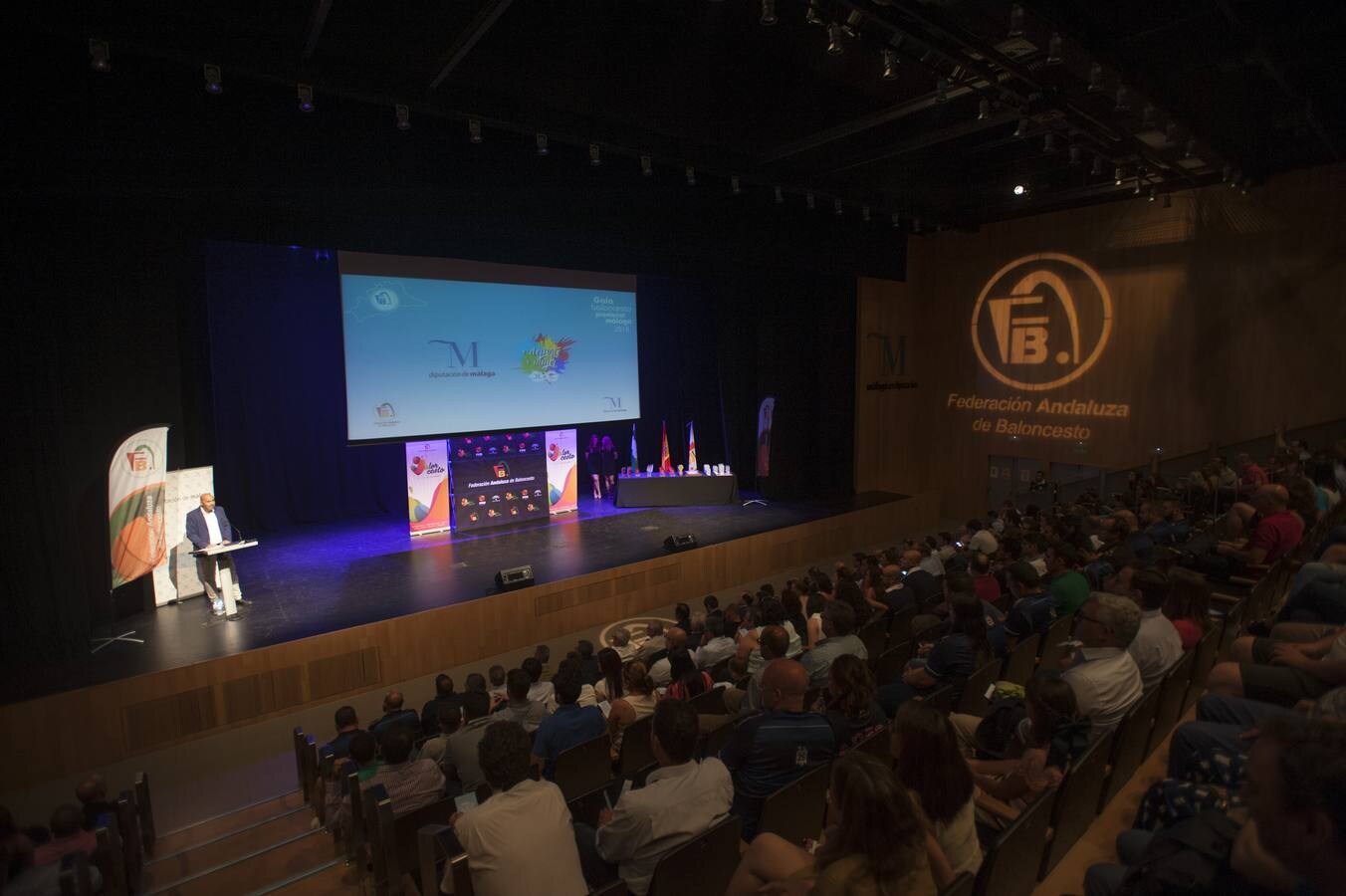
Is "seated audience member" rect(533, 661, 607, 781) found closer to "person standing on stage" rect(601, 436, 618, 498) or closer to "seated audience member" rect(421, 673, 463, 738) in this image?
"seated audience member" rect(421, 673, 463, 738)

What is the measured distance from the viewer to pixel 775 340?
39.1 feet

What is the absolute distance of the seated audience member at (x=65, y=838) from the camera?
2.88m

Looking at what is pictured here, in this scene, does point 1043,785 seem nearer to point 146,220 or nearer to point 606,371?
point 146,220

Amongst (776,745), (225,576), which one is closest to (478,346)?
(225,576)

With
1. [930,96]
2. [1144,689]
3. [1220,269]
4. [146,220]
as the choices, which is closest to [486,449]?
[146,220]

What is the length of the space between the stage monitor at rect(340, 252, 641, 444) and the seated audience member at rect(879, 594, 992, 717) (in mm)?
6672

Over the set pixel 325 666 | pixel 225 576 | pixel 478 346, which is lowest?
pixel 325 666

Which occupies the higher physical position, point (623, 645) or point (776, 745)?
point (776, 745)

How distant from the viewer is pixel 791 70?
6145mm

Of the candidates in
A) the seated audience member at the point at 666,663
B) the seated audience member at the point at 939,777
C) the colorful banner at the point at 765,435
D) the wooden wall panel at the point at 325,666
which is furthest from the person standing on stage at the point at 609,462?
the seated audience member at the point at 939,777

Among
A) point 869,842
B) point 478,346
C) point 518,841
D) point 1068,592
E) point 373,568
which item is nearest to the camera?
point 869,842

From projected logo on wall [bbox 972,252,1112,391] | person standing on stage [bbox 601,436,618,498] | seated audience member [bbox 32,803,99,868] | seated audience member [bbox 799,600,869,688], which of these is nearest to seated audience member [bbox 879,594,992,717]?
seated audience member [bbox 799,600,869,688]

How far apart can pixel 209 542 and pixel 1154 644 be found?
287 inches

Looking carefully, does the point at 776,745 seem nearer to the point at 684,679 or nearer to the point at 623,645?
the point at 684,679
